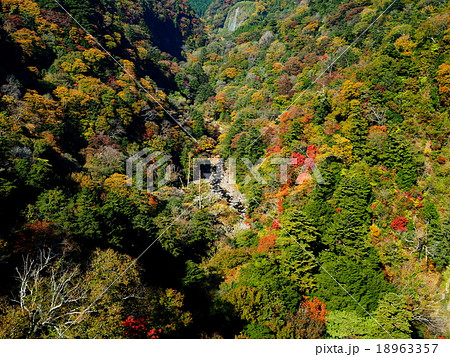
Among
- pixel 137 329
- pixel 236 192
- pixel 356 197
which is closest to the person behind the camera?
pixel 137 329

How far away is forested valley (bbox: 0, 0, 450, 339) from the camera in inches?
695

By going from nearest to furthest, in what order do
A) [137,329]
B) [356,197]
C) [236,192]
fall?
[137,329] < [356,197] < [236,192]

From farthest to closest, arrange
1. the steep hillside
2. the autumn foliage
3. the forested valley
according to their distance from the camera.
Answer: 1. the steep hillside
2. the forested valley
3. the autumn foliage

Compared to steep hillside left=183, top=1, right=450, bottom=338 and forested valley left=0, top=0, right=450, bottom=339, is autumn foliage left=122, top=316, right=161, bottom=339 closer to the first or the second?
forested valley left=0, top=0, right=450, bottom=339

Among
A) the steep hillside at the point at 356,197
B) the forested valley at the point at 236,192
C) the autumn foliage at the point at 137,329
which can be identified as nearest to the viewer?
the autumn foliage at the point at 137,329

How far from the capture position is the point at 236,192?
42625 millimetres

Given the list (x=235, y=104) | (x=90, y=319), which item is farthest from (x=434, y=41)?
(x=90, y=319)

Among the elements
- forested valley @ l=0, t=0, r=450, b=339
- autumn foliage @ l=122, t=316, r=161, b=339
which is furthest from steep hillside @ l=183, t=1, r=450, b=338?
autumn foliage @ l=122, t=316, r=161, b=339

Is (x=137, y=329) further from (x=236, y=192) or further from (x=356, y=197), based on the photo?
(x=236, y=192)

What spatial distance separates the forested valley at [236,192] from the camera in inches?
695

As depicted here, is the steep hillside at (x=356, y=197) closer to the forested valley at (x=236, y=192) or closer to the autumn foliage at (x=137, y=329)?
the forested valley at (x=236, y=192)

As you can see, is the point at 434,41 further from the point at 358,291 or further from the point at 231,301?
the point at 231,301

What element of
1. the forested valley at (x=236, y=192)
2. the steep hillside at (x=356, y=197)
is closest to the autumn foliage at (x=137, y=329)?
the forested valley at (x=236, y=192)

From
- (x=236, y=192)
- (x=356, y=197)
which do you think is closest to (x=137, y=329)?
(x=356, y=197)
